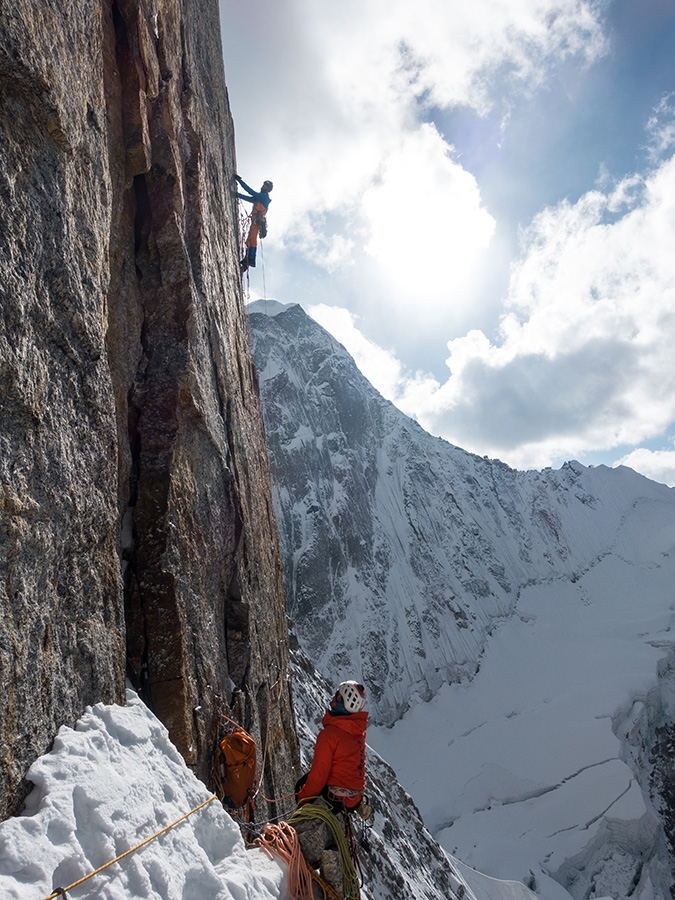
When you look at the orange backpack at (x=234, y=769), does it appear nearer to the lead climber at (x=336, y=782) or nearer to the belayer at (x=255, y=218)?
the lead climber at (x=336, y=782)

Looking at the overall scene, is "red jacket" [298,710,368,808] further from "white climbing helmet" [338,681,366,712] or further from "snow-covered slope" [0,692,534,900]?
"snow-covered slope" [0,692,534,900]

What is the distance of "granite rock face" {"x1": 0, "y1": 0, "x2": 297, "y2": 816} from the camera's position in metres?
3.59

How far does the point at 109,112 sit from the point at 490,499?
320 feet

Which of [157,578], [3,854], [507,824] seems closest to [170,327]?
[157,578]

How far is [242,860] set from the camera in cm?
406

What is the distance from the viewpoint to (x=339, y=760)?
561cm

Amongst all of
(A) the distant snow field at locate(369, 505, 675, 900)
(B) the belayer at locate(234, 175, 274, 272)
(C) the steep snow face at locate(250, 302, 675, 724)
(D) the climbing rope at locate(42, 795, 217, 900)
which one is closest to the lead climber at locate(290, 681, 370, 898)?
(D) the climbing rope at locate(42, 795, 217, 900)

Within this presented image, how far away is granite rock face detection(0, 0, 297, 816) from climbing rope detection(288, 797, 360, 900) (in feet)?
4.49

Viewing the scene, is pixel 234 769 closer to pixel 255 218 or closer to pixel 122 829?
pixel 122 829

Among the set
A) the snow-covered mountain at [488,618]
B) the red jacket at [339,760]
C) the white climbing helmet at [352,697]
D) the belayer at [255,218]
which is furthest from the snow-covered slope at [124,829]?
the snow-covered mountain at [488,618]

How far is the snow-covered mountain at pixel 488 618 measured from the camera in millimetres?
44375

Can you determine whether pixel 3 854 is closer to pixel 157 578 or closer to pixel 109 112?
pixel 157 578

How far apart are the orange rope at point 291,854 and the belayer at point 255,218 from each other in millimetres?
12538

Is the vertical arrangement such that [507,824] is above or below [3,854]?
below
